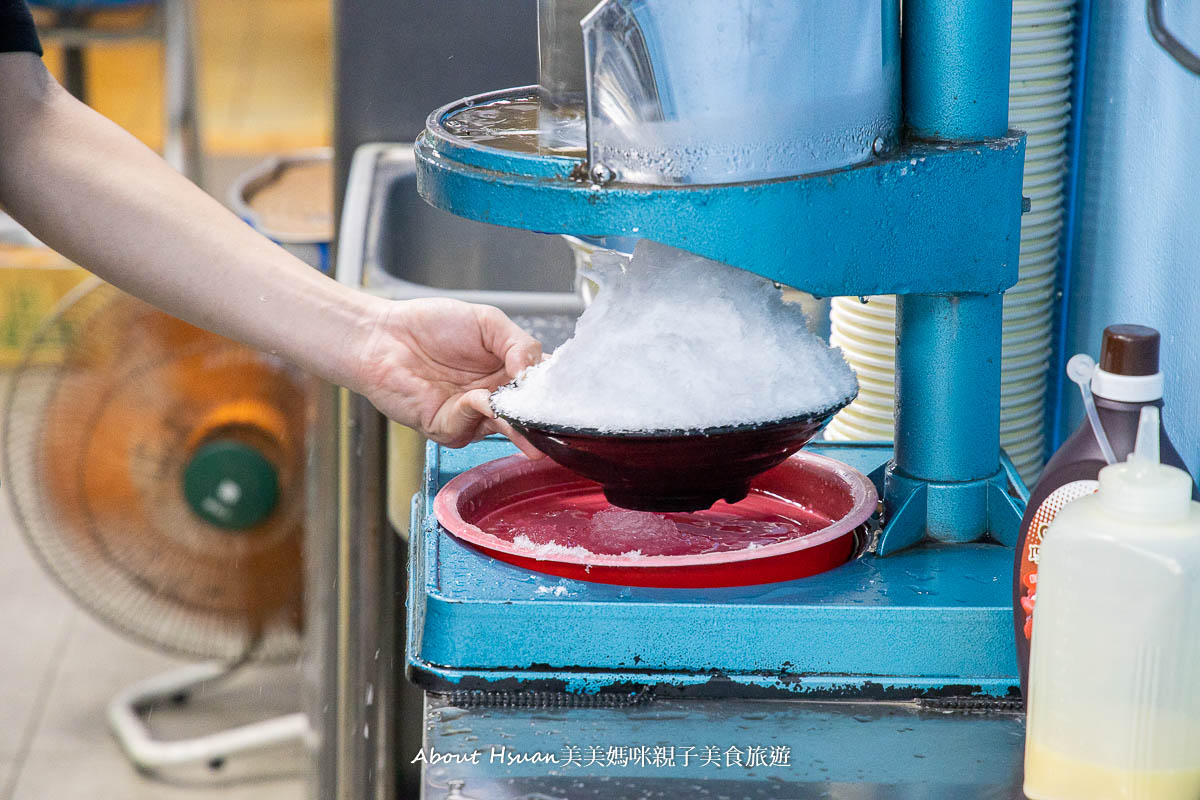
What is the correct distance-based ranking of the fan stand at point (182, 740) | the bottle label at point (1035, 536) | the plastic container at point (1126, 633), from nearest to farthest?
1. the plastic container at point (1126, 633)
2. the bottle label at point (1035, 536)
3. the fan stand at point (182, 740)

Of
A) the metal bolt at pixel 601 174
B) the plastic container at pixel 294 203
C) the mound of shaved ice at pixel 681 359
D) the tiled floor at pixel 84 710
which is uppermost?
the metal bolt at pixel 601 174

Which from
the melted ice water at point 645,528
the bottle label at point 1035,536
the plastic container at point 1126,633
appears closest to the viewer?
the plastic container at point 1126,633

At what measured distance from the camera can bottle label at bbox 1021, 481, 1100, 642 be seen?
0.99 metres

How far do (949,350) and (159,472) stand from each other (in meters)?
1.62

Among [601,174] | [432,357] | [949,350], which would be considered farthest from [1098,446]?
[432,357]

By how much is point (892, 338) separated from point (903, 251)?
45cm

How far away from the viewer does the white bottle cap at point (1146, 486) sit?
2.75ft

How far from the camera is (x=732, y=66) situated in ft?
3.37

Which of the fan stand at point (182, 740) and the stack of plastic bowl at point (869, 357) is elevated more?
the stack of plastic bowl at point (869, 357)

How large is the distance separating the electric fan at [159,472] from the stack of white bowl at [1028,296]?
1.15 metres

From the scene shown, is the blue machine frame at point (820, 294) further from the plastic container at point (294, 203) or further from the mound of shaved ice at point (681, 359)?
the plastic container at point (294, 203)

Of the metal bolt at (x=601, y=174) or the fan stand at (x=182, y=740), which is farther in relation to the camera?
the fan stand at (x=182, y=740)

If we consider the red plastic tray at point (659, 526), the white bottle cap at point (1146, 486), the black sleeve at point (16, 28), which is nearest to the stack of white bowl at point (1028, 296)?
the red plastic tray at point (659, 526)

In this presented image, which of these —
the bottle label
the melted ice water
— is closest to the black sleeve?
the melted ice water
